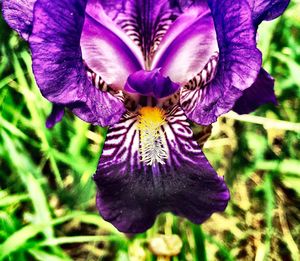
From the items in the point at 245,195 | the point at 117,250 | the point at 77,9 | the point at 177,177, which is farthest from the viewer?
the point at 245,195

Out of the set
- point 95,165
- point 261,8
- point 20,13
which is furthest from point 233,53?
point 95,165

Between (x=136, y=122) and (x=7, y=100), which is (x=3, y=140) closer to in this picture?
(x=7, y=100)

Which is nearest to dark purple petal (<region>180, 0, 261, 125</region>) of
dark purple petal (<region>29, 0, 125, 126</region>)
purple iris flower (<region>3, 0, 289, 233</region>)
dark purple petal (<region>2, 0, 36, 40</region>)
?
purple iris flower (<region>3, 0, 289, 233</region>)

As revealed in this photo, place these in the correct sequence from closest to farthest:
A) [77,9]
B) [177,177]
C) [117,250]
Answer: [77,9] → [177,177] → [117,250]

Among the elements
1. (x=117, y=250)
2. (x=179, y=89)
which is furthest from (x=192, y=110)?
(x=117, y=250)

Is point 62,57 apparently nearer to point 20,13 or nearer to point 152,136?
point 20,13

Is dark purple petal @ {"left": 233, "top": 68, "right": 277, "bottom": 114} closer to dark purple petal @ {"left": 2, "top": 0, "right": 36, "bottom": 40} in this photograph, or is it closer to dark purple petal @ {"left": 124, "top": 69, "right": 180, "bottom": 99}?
dark purple petal @ {"left": 124, "top": 69, "right": 180, "bottom": 99}

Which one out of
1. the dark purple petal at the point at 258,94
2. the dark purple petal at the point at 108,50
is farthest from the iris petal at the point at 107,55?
the dark purple petal at the point at 258,94
